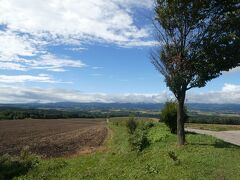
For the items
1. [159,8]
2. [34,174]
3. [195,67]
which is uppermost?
[159,8]

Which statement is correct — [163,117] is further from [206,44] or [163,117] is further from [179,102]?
[206,44]

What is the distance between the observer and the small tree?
22.0 metres

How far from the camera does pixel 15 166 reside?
20984mm

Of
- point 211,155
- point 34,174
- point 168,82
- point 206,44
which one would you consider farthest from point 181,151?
point 34,174

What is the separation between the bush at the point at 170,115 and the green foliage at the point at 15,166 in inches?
559

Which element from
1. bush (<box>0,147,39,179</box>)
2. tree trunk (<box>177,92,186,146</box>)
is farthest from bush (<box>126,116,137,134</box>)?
bush (<box>0,147,39,179</box>)

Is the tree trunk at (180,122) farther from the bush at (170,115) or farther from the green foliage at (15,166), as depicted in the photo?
the bush at (170,115)

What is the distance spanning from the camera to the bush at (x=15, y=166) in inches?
767

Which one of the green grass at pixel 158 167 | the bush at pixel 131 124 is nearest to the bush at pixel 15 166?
the green grass at pixel 158 167

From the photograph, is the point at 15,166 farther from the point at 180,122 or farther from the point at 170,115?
the point at 170,115

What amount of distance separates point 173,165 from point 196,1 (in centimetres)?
933

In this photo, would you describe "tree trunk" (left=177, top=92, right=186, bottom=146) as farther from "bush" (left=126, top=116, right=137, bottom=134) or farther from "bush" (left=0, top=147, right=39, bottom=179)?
"bush" (left=126, top=116, right=137, bottom=134)

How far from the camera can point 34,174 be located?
1906 cm

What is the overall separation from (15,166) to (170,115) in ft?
54.9
